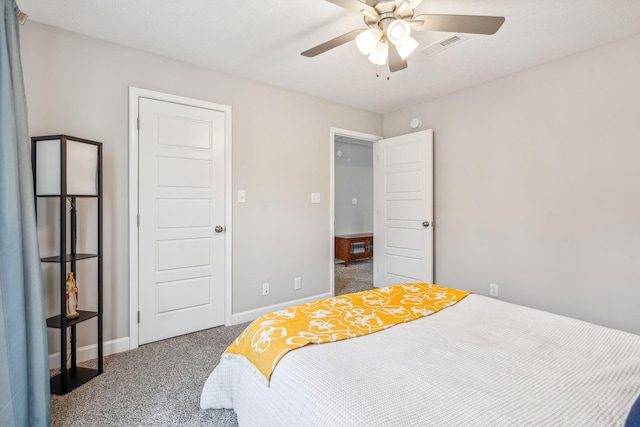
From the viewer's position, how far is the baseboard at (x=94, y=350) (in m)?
2.19

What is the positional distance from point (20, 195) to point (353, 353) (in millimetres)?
1732

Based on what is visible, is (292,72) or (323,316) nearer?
(323,316)

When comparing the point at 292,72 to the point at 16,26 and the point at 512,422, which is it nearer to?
the point at 16,26

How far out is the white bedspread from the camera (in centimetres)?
88

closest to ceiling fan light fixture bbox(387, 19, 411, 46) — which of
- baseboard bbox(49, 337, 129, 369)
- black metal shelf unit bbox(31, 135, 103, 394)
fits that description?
black metal shelf unit bbox(31, 135, 103, 394)

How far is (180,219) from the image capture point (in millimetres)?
2707

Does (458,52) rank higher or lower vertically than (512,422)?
higher

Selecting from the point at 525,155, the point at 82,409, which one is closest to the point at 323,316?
the point at 82,409

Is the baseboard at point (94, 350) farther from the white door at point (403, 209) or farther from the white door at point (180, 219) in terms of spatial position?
the white door at point (403, 209)

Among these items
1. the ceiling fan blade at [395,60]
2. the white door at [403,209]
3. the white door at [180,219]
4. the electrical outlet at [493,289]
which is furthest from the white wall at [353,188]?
the ceiling fan blade at [395,60]

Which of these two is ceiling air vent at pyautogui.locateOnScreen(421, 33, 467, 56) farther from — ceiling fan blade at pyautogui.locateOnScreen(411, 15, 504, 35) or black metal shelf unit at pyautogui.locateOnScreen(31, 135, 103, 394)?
black metal shelf unit at pyautogui.locateOnScreen(31, 135, 103, 394)

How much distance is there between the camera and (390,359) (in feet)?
3.88

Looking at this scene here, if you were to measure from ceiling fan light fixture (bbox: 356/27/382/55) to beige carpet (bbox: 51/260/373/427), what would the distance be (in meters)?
2.15

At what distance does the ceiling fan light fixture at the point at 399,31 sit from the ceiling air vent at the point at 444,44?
2.97 ft
